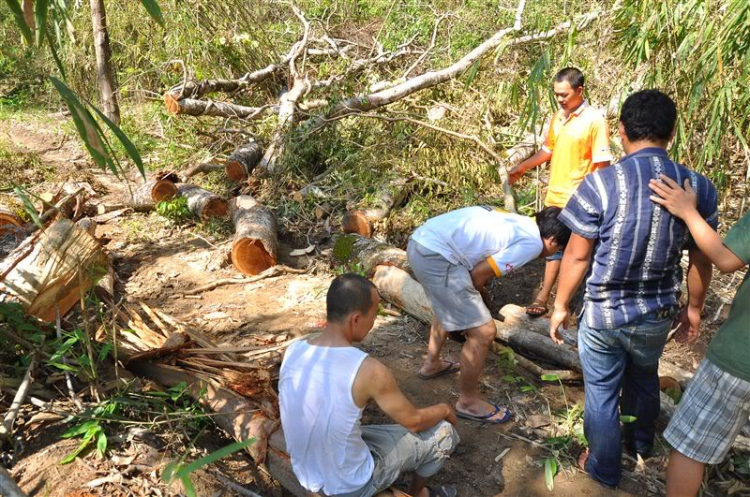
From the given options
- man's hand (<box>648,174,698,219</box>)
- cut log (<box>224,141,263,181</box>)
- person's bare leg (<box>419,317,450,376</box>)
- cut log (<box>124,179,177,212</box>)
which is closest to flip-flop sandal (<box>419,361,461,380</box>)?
person's bare leg (<box>419,317,450,376</box>)

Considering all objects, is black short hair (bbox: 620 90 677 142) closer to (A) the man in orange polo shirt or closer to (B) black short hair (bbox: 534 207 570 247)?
(B) black short hair (bbox: 534 207 570 247)

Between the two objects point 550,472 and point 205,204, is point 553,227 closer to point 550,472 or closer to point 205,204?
point 550,472

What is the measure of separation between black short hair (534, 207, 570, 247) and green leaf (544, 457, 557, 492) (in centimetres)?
114

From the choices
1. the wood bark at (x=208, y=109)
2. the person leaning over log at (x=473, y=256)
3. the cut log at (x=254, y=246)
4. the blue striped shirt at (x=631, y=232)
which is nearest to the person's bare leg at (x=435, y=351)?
the person leaning over log at (x=473, y=256)

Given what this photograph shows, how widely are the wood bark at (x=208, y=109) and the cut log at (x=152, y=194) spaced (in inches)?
36.6

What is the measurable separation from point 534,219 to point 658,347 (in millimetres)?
885

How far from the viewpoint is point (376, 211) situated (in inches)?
247

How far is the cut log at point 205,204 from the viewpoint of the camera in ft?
22.5

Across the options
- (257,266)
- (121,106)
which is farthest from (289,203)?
(121,106)

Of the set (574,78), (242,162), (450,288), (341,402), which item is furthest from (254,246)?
(341,402)

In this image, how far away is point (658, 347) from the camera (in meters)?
2.69

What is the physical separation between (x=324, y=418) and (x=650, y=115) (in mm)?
1854

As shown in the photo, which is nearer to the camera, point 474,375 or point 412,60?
point 474,375

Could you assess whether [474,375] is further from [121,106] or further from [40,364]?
[121,106]
